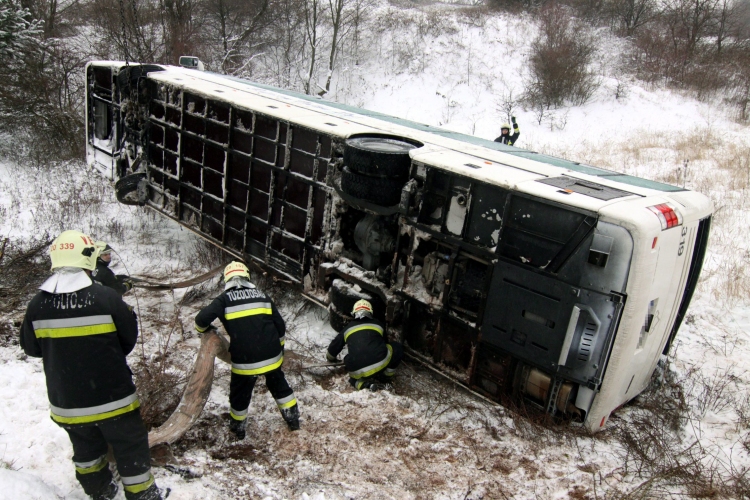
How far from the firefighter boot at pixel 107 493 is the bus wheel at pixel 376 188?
2.84 metres

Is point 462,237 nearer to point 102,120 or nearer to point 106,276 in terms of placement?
point 106,276

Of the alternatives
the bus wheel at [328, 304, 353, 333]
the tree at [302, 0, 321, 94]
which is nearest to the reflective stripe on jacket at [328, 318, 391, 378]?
the bus wheel at [328, 304, 353, 333]

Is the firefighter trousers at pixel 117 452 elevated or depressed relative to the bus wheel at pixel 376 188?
depressed

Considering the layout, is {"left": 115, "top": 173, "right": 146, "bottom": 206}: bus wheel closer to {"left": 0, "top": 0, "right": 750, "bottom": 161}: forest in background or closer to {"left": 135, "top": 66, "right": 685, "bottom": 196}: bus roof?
{"left": 135, "top": 66, "right": 685, "bottom": 196}: bus roof

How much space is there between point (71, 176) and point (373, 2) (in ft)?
51.2

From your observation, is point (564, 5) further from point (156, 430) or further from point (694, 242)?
point (156, 430)

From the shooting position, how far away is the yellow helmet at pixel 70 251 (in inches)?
111

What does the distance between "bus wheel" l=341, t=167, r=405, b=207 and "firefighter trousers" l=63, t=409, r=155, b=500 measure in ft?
8.36

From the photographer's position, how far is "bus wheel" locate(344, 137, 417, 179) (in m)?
4.68

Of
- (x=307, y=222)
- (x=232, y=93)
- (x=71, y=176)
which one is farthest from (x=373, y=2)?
(x=307, y=222)

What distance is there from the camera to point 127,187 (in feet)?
25.0

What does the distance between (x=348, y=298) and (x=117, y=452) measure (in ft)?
8.30

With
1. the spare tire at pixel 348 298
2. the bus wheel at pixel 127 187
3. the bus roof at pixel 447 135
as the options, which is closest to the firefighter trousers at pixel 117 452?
the spare tire at pixel 348 298

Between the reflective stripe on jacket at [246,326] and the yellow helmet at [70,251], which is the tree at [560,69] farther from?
the yellow helmet at [70,251]
